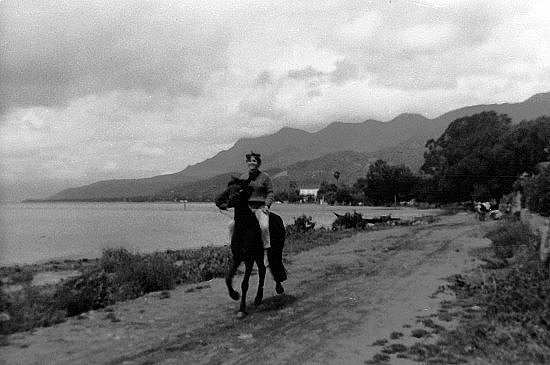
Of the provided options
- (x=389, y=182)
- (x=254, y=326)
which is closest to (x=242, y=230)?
(x=254, y=326)

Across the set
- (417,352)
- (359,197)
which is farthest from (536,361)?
(359,197)

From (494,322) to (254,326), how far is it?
320cm

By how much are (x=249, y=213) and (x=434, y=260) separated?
7.92m

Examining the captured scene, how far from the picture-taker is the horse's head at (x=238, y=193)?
7629mm

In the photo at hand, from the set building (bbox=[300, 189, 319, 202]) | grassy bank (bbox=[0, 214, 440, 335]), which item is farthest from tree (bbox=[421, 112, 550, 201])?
building (bbox=[300, 189, 319, 202])

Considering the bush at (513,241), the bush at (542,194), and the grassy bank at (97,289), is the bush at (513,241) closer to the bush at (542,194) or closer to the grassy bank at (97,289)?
the bush at (542,194)

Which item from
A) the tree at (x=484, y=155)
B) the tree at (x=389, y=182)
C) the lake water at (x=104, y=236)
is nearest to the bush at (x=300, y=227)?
the lake water at (x=104, y=236)

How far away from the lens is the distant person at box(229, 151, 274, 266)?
8055 millimetres

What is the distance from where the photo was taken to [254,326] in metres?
6.80

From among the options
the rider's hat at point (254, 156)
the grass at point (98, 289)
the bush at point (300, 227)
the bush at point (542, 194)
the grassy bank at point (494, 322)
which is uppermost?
the rider's hat at point (254, 156)

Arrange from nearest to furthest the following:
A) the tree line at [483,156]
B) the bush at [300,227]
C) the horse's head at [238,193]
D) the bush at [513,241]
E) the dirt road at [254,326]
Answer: the dirt road at [254,326] < the horse's head at [238,193] < the bush at [513,241] < the bush at [300,227] < the tree line at [483,156]

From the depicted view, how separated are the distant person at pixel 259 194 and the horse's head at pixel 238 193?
8.7 inches

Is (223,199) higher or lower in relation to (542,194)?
higher

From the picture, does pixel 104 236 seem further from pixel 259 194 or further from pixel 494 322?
pixel 494 322
